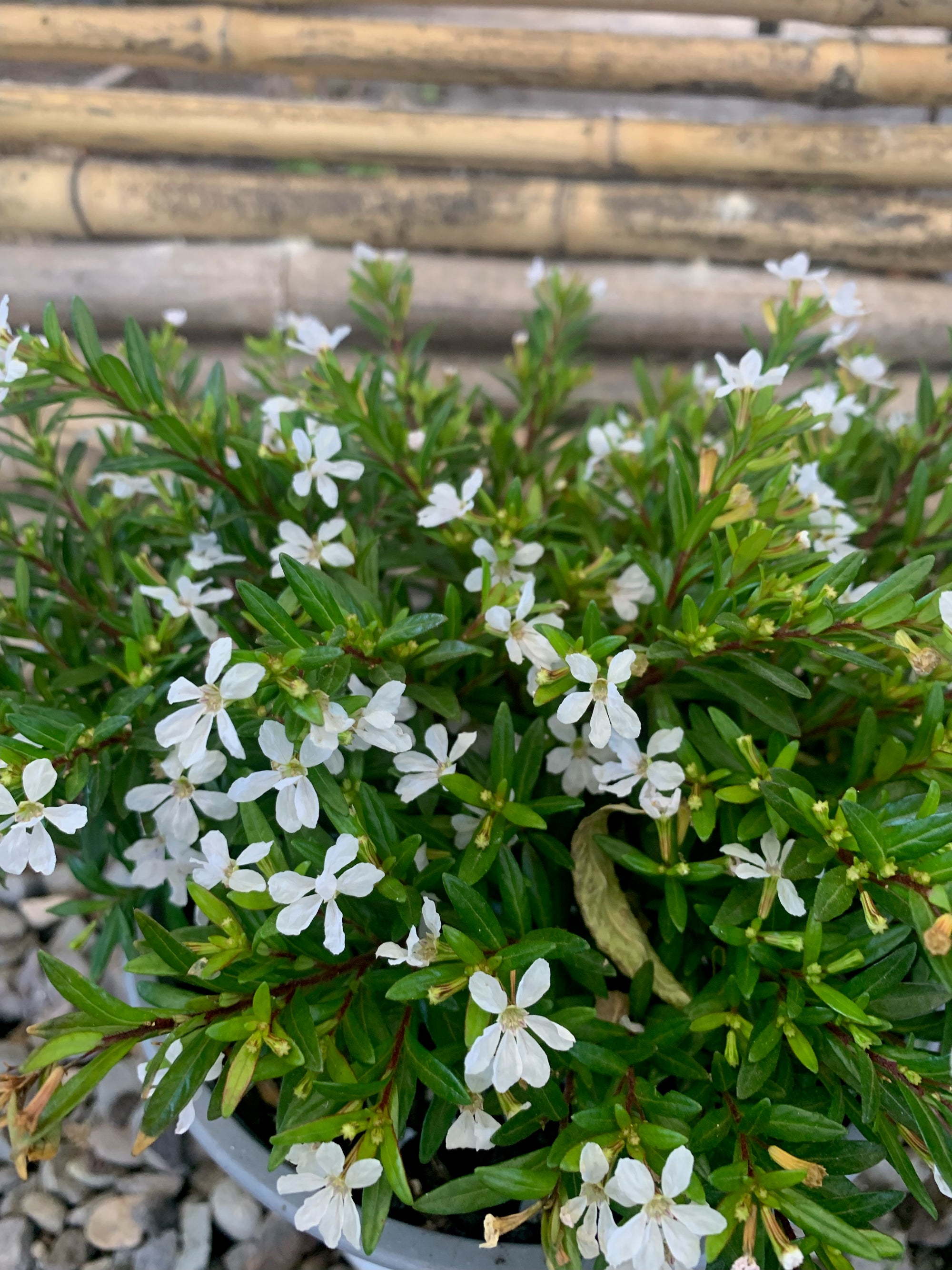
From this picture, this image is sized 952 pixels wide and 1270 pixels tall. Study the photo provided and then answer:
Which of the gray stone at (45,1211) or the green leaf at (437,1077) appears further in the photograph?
the gray stone at (45,1211)

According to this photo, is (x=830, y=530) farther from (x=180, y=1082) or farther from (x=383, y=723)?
(x=180, y=1082)

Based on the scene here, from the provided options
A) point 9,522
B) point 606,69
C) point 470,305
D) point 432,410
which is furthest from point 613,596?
point 606,69

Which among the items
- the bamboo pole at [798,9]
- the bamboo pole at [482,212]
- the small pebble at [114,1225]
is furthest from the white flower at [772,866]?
the bamboo pole at [798,9]

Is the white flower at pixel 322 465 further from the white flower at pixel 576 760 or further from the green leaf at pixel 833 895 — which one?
the green leaf at pixel 833 895

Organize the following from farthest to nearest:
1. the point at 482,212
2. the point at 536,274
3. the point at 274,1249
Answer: the point at 482,212 → the point at 536,274 → the point at 274,1249

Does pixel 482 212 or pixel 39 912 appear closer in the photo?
pixel 39 912

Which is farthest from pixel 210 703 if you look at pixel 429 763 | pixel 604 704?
pixel 604 704

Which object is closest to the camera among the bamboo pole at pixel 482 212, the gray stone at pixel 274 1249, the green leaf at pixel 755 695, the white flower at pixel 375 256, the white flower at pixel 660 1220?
the white flower at pixel 660 1220
